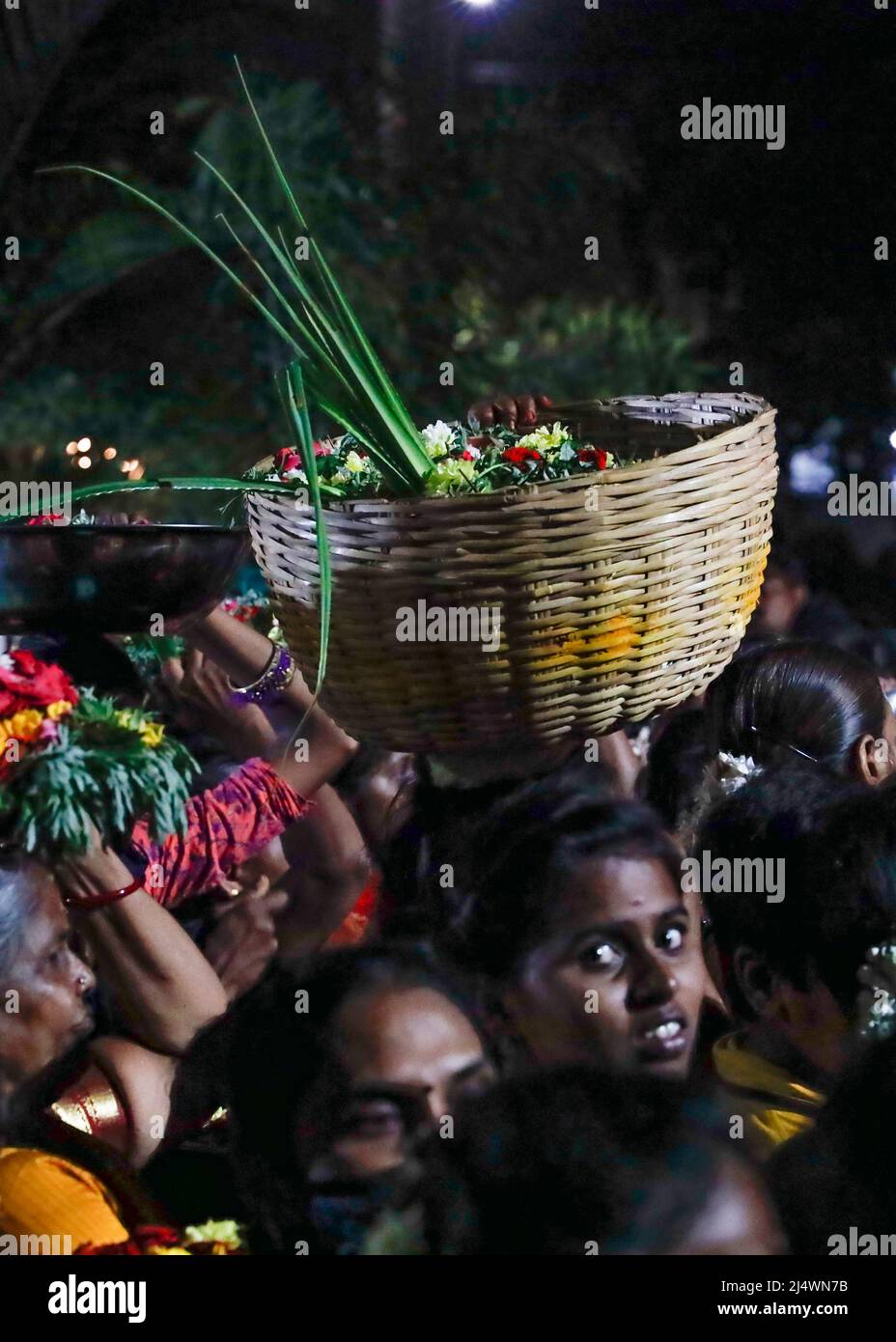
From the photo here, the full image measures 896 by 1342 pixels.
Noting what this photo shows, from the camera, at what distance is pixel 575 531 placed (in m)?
1.48

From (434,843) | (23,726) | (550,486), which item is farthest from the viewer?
(434,843)

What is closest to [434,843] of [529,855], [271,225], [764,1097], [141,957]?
[529,855]

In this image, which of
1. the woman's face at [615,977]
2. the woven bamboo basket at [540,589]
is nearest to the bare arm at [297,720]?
the woven bamboo basket at [540,589]

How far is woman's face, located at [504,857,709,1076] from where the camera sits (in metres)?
1.74

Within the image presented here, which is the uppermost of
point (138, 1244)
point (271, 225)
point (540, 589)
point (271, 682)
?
point (271, 225)

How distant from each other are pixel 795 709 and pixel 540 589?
0.50 m

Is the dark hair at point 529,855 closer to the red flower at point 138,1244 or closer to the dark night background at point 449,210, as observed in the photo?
the red flower at point 138,1244

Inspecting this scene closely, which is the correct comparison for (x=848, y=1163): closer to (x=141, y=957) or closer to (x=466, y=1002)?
(x=466, y=1002)

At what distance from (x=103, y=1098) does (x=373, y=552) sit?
730 mm

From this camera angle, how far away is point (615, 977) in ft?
5.74

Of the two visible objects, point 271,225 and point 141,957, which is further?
point 271,225

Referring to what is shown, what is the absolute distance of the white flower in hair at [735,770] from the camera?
184 centimetres

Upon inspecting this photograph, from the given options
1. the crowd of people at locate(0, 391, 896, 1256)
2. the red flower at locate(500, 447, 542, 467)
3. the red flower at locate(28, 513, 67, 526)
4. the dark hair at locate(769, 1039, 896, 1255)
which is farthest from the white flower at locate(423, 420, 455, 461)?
the dark hair at locate(769, 1039, 896, 1255)
